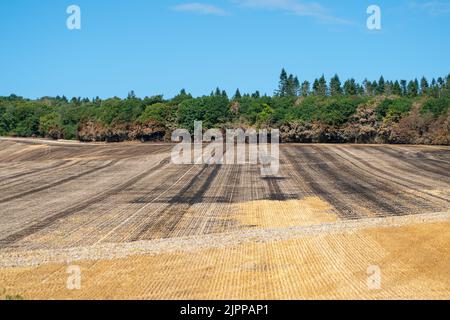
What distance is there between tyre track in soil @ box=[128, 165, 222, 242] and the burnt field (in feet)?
0.43

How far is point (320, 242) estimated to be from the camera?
103ft

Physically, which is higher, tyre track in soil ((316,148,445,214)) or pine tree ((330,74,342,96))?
pine tree ((330,74,342,96))

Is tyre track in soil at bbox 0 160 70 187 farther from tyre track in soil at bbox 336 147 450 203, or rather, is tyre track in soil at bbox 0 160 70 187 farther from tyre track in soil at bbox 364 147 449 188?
tyre track in soil at bbox 364 147 449 188

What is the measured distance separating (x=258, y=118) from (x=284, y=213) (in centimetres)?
9248

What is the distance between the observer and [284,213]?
40.6 meters

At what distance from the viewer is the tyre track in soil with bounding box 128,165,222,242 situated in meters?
34.5

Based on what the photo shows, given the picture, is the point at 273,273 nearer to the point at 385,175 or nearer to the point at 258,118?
the point at 385,175

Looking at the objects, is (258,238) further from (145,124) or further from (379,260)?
(145,124)

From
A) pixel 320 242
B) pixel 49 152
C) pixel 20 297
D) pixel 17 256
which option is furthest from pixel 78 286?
pixel 49 152

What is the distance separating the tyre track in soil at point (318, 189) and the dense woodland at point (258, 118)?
29356 mm

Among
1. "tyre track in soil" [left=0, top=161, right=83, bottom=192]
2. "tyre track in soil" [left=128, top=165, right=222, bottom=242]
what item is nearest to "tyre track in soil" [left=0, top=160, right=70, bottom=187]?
"tyre track in soil" [left=0, top=161, right=83, bottom=192]

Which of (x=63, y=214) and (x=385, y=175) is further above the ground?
(x=385, y=175)

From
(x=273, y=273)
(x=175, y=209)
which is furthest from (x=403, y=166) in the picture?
(x=273, y=273)

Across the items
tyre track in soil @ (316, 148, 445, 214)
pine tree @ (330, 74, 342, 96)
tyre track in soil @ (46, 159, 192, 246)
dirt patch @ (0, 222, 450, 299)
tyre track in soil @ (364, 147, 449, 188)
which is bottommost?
dirt patch @ (0, 222, 450, 299)
